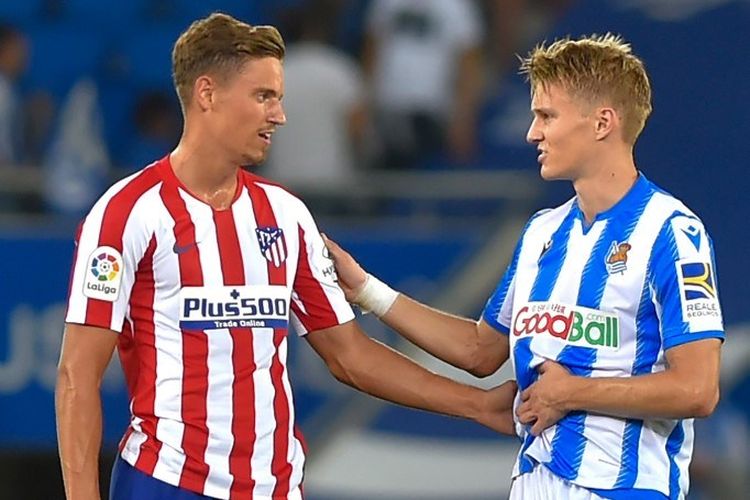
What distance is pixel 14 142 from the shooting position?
8.86 metres

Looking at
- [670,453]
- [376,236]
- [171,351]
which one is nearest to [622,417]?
[670,453]

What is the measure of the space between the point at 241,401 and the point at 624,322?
0.91 meters

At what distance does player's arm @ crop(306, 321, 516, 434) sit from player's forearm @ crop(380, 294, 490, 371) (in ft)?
0.22

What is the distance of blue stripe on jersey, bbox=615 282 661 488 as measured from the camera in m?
4.27

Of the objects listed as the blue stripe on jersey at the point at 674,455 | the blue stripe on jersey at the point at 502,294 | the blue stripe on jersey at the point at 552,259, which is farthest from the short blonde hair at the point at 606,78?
the blue stripe on jersey at the point at 674,455

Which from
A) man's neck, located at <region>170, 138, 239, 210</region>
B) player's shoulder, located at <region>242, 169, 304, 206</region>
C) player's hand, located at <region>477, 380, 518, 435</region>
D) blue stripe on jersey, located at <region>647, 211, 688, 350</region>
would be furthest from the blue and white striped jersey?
man's neck, located at <region>170, 138, 239, 210</region>

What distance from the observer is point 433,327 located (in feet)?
16.0

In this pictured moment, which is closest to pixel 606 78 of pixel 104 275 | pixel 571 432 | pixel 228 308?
pixel 571 432

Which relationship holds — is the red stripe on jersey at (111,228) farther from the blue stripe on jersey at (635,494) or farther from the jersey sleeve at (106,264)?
the blue stripe on jersey at (635,494)

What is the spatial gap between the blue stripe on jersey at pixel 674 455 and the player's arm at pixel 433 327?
1.93 feet

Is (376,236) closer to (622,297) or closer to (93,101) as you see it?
(93,101)

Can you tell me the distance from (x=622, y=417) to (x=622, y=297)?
10.9 inches

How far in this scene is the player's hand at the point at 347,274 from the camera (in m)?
4.84

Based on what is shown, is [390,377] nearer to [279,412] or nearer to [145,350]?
[279,412]
